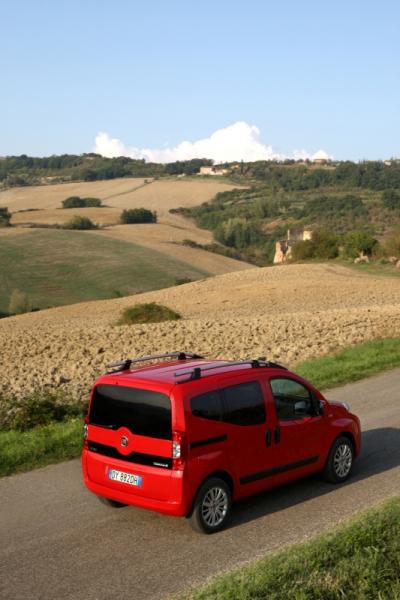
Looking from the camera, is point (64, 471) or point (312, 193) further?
point (312, 193)

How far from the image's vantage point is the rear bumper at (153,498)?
8.07m

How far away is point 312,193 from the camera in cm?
17750

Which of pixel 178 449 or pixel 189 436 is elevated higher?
pixel 189 436

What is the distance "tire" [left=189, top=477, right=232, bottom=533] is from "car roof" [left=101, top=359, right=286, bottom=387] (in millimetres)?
1076

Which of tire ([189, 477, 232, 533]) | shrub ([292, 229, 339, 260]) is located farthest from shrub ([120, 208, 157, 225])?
tire ([189, 477, 232, 533])

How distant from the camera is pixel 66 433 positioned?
12.2 meters

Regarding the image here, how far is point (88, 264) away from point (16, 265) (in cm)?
777

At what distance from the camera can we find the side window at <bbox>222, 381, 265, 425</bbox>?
8664 mm

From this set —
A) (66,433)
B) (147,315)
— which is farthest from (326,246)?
(66,433)

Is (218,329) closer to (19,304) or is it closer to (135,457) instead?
(135,457)

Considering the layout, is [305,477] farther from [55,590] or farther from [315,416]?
[55,590]

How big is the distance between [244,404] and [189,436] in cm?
98

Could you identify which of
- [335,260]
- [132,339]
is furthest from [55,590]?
[335,260]

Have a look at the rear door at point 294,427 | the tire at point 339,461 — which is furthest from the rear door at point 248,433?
the tire at point 339,461
